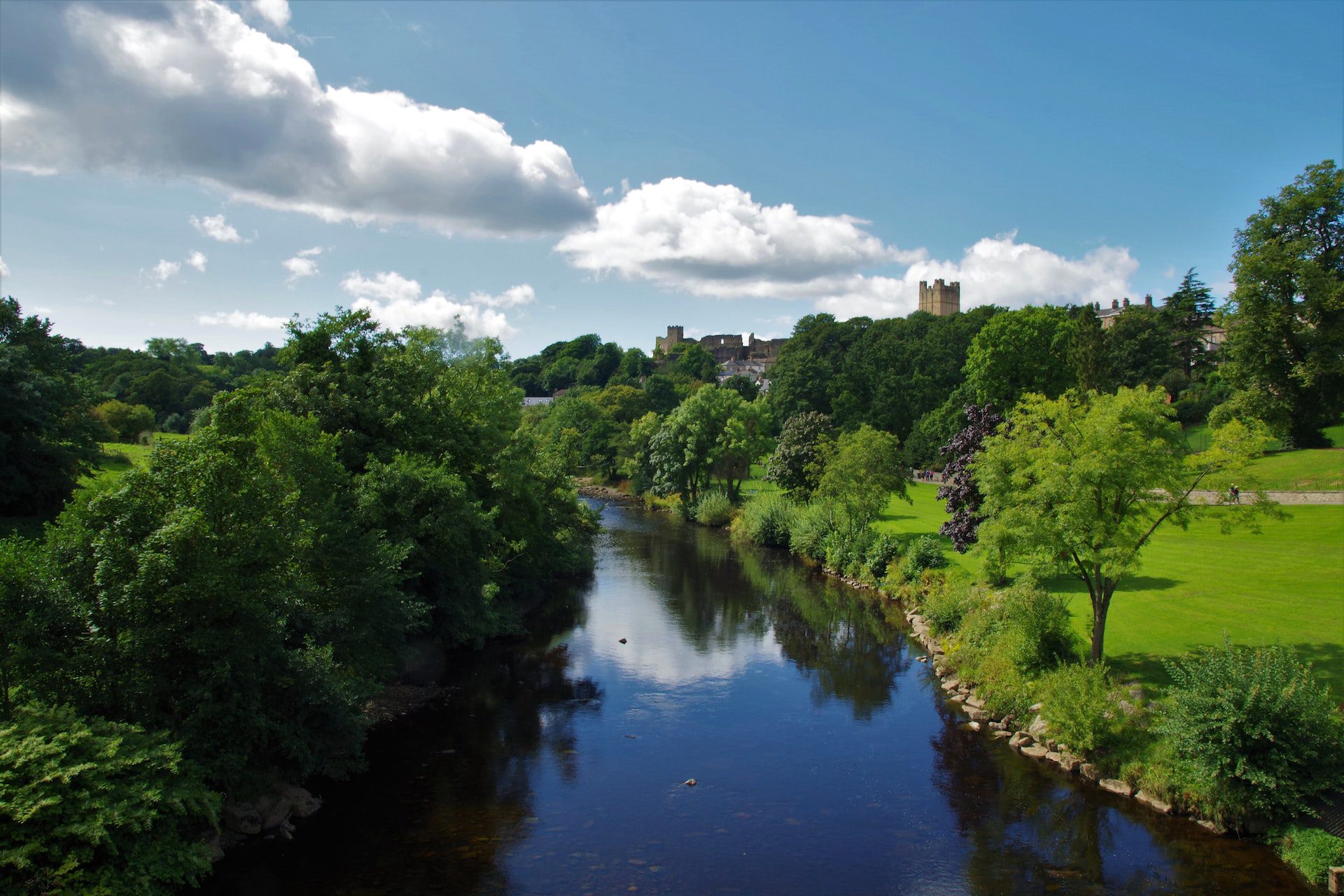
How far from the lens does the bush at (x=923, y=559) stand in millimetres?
33375

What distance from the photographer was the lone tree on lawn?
18.9m

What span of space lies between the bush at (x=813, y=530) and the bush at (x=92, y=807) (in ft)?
113

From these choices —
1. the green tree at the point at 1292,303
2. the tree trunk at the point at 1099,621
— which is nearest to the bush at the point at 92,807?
the tree trunk at the point at 1099,621

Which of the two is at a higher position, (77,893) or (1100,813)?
(77,893)

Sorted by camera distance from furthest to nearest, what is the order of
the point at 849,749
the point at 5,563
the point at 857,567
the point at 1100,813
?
the point at 857,567 → the point at 849,749 → the point at 1100,813 → the point at 5,563

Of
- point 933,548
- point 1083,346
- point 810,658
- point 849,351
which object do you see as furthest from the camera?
point 849,351

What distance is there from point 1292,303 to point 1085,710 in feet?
92.4

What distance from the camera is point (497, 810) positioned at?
55.1 ft

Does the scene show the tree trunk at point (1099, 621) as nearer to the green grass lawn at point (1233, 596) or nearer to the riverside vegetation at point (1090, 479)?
the riverside vegetation at point (1090, 479)

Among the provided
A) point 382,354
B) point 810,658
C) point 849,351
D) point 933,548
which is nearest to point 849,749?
point 810,658

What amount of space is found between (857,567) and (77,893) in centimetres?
3248

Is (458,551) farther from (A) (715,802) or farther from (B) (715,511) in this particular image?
(B) (715,511)

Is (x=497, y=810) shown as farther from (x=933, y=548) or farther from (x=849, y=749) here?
(x=933, y=548)

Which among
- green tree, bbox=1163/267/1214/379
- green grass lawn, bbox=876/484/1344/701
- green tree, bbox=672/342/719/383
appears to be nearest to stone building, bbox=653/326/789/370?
green tree, bbox=672/342/719/383
